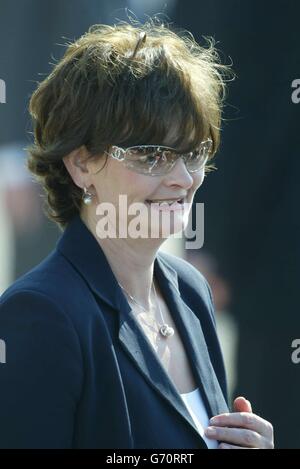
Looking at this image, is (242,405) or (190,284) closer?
(242,405)

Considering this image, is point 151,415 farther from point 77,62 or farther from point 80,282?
point 77,62

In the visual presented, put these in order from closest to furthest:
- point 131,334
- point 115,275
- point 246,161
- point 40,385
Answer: point 40,385 → point 131,334 → point 115,275 → point 246,161

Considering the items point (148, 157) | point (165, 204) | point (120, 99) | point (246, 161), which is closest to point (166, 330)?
point (165, 204)

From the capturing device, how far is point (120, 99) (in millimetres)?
1804

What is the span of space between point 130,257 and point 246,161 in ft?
4.87

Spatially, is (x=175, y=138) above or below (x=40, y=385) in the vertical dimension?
above

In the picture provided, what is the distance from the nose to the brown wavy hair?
0.04 metres

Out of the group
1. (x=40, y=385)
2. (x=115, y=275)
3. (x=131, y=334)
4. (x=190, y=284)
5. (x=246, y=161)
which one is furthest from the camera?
(x=246, y=161)

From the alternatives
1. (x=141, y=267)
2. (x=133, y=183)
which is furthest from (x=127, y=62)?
(x=141, y=267)

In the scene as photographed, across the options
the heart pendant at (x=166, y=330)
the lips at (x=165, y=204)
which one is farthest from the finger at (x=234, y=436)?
the lips at (x=165, y=204)

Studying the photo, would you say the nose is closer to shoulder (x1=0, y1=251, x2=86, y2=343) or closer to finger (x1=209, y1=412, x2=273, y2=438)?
shoulder (x1=0, y1=251, x2=86, y2=343)

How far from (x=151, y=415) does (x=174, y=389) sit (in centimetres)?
9

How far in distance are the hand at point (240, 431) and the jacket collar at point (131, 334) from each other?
0.16 ft

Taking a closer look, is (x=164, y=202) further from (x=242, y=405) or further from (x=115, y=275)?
(x=242, y=405)
